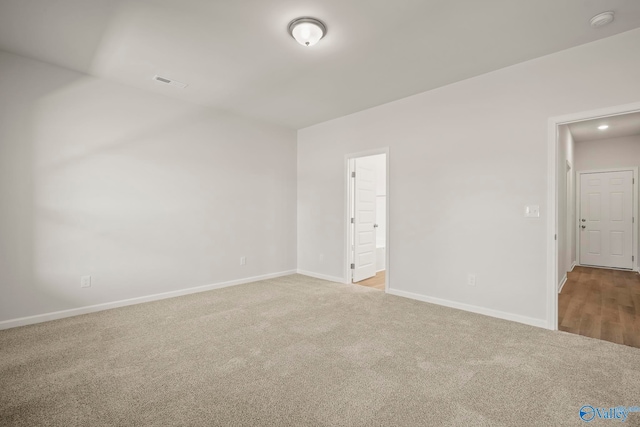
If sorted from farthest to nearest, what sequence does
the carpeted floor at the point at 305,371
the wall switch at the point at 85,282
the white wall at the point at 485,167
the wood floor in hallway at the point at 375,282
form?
the wood floor in hallway at the point at 375,282 → the wall switch at the point at 85,282 → the white wall at the point at 485,167 → the carpeted floor at the point at 305,371

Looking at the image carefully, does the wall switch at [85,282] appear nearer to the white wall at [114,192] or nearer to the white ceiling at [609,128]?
the white wall at [114,192]

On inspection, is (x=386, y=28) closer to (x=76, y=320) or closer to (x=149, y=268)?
(x=149, y=268)

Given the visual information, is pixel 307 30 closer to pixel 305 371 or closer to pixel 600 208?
pixel 305 371

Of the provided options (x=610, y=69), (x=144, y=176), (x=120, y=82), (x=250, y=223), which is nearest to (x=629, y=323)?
(x=610, y=69)

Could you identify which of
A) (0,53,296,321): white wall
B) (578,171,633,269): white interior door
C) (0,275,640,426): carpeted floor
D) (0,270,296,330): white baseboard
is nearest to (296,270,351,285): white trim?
(0,53,296,321): white wall

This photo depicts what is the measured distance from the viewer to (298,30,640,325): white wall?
2.83 meters

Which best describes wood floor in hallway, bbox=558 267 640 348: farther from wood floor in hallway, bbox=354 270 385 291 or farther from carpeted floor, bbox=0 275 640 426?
wood floor in hallway, bbox=354 270 385 291

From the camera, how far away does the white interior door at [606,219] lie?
6008 mm

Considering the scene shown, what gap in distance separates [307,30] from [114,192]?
2.97 metres

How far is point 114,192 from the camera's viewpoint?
3615mm

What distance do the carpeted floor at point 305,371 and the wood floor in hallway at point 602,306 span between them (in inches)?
14.2

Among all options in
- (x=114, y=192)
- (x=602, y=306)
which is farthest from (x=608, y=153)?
(x=114, y=192)

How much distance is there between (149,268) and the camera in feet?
12.8

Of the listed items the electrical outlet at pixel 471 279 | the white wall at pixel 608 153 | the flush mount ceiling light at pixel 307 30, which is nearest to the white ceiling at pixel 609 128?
the white wall at pixel 608 153
